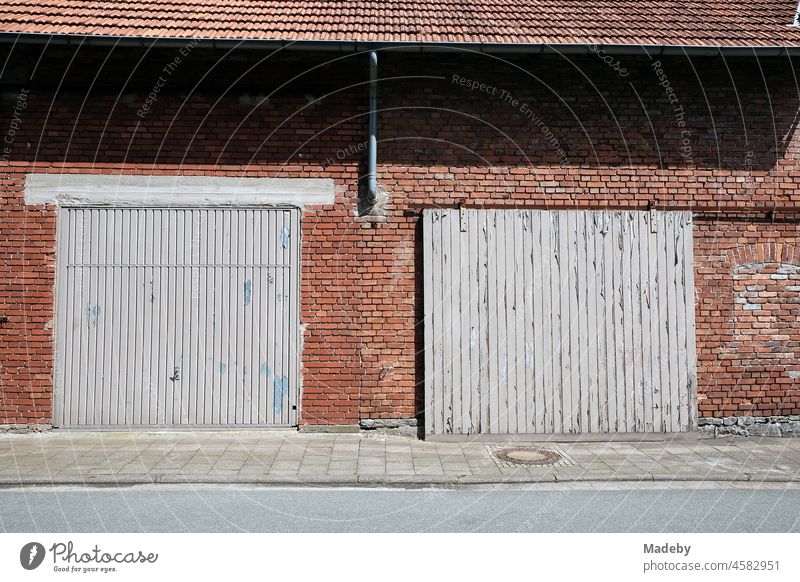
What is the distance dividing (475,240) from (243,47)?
3896 millimetres

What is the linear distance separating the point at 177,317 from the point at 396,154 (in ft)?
11.9

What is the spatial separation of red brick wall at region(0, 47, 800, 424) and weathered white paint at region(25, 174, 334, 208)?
0.14 m

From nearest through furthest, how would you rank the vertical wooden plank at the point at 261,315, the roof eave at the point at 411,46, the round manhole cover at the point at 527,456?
the round manhole cover at the point at 527,456
the roof eave at the point at 411,46
the vertical wooden plank at the point at 261,315

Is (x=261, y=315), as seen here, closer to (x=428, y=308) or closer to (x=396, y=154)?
(x=428, y=308)

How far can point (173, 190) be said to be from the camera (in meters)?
9.01

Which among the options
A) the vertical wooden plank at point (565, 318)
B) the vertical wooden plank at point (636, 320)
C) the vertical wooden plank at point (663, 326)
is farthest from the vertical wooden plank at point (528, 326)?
the vertical wooden plank at point (663, 326)

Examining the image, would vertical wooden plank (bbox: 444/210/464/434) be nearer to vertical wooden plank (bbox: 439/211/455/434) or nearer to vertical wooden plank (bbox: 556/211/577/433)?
vertical wooden plank (bbox: 439/211/455/434)

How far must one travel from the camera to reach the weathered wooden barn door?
8.87m

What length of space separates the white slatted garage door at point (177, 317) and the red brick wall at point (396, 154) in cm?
28

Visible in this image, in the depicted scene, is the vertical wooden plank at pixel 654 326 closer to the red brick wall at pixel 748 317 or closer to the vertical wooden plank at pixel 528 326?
the red brick wall at pixel 748 317

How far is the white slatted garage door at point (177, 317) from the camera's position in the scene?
8.82m

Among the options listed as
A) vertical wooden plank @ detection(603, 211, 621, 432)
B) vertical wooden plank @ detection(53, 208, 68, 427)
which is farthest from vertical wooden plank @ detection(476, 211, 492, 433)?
Answer: vertical wooden plank @ detection(53, 208, 68, 427)

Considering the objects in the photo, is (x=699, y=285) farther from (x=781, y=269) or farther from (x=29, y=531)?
(x=29, y=531)

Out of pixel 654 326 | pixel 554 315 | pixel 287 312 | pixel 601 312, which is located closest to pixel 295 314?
pixel 287 312
